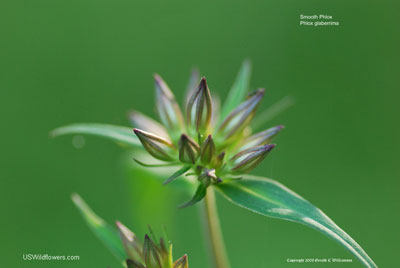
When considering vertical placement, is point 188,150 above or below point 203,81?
below

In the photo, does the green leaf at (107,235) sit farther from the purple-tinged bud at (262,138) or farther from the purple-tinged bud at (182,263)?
the purple-tinged bud at (262,138)

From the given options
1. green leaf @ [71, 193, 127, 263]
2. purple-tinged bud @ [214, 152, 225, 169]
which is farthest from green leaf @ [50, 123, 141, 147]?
purple-tinged bud @ [214, 152, 225, 169]

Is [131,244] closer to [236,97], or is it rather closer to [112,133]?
[112,133]

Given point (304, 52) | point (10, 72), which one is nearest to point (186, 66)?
point (304, 52)

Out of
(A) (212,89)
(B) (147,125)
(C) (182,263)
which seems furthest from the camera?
(A) (212,89)

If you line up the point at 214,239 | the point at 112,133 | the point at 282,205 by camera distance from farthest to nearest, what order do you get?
1. the point at 112,133
2. the point at 214,239
3. the point at 282,205

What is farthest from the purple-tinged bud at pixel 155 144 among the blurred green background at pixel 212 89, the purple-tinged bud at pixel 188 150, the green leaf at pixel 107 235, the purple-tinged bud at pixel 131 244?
the blurred green background at pixel 212 89

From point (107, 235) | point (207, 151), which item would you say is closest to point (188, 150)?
point (207, 151)

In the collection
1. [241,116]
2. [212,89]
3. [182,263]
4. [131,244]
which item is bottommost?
[182,263]

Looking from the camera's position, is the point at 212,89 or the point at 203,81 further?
the point at 212,89
